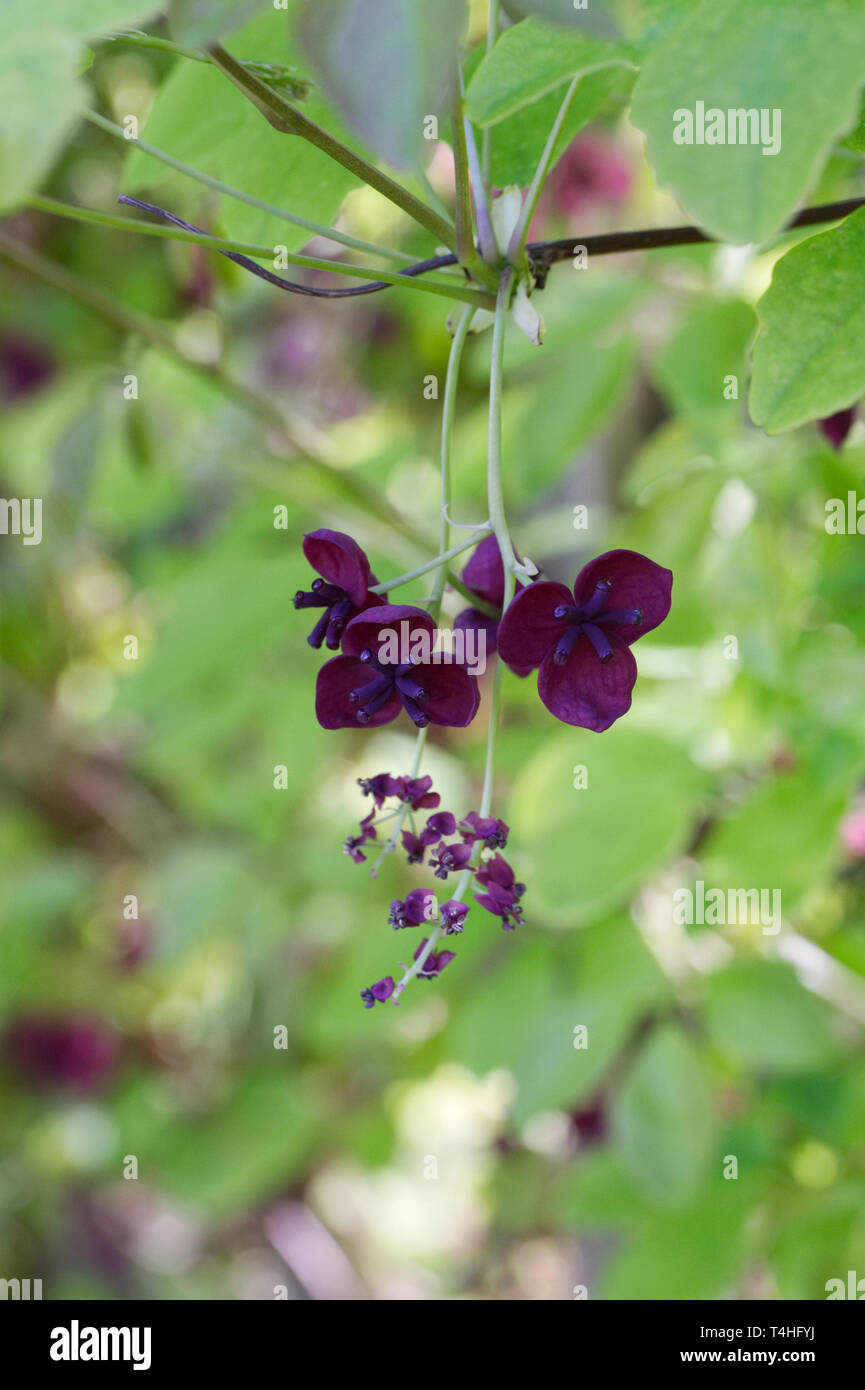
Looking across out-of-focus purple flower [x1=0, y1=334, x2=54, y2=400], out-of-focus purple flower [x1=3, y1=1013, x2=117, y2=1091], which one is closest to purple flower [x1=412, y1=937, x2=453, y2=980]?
out-of-focus purple flower [x1=3, y1=1013, x2=117, y2=1091]

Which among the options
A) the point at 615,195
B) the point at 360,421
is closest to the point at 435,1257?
the point at 360,421

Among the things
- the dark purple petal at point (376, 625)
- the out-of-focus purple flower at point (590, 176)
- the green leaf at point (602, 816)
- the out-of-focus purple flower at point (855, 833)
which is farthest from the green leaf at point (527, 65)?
the out-of-focus purple flower at point (590, 176)

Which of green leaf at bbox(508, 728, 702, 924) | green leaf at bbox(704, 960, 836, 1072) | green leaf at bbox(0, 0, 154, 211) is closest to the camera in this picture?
green leaf at bbox(0, 0, 154, 211)

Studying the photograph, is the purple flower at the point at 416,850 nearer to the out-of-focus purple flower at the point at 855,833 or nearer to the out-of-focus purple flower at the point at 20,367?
the out-of-focus purple flower at the point at 855,833

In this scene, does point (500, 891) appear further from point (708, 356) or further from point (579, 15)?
point (708, 356)

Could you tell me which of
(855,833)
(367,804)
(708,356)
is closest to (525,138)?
(708,356)

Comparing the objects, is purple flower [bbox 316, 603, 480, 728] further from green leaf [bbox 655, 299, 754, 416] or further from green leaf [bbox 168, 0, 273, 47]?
green leaf [bbox 655, 299, 754, 416]

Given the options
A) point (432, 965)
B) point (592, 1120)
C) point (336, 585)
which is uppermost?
point (336, 585)
